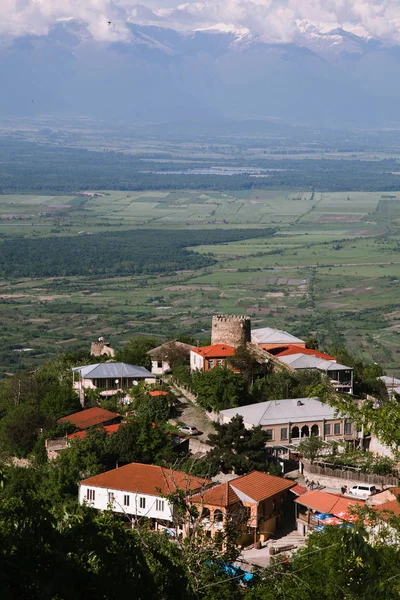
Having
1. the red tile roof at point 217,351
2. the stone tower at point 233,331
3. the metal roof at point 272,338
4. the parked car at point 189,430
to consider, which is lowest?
the parked car at point 189,430

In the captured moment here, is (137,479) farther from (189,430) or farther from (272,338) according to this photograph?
(272,338)

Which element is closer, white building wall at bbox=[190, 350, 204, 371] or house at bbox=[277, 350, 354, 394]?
house at bbox=[277, 350, 354, 394]

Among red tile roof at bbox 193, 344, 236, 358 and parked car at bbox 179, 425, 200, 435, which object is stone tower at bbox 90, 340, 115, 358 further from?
parked car at bbox 179, 425, 200, 435

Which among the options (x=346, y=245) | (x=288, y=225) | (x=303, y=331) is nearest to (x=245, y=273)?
(x=346, y=245)

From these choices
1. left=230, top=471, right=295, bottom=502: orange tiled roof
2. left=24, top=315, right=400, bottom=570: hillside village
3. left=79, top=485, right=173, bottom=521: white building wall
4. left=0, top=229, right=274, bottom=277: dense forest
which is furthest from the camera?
left=0, top=229, right=274, bottom=277: dense forest

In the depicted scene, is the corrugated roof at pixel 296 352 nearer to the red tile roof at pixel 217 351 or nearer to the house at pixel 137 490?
the red tile roof at pixel 217 351

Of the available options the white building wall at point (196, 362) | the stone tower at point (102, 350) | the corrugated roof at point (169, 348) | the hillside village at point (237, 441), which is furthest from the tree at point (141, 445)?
the stone tower at point (102, 350)

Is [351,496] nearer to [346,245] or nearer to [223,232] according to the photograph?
[346,245]

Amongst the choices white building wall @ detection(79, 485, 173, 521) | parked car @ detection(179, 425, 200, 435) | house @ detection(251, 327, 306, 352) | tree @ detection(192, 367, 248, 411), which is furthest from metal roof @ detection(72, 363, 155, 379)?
white building wall @ detection(79, 485, 173, 521)
